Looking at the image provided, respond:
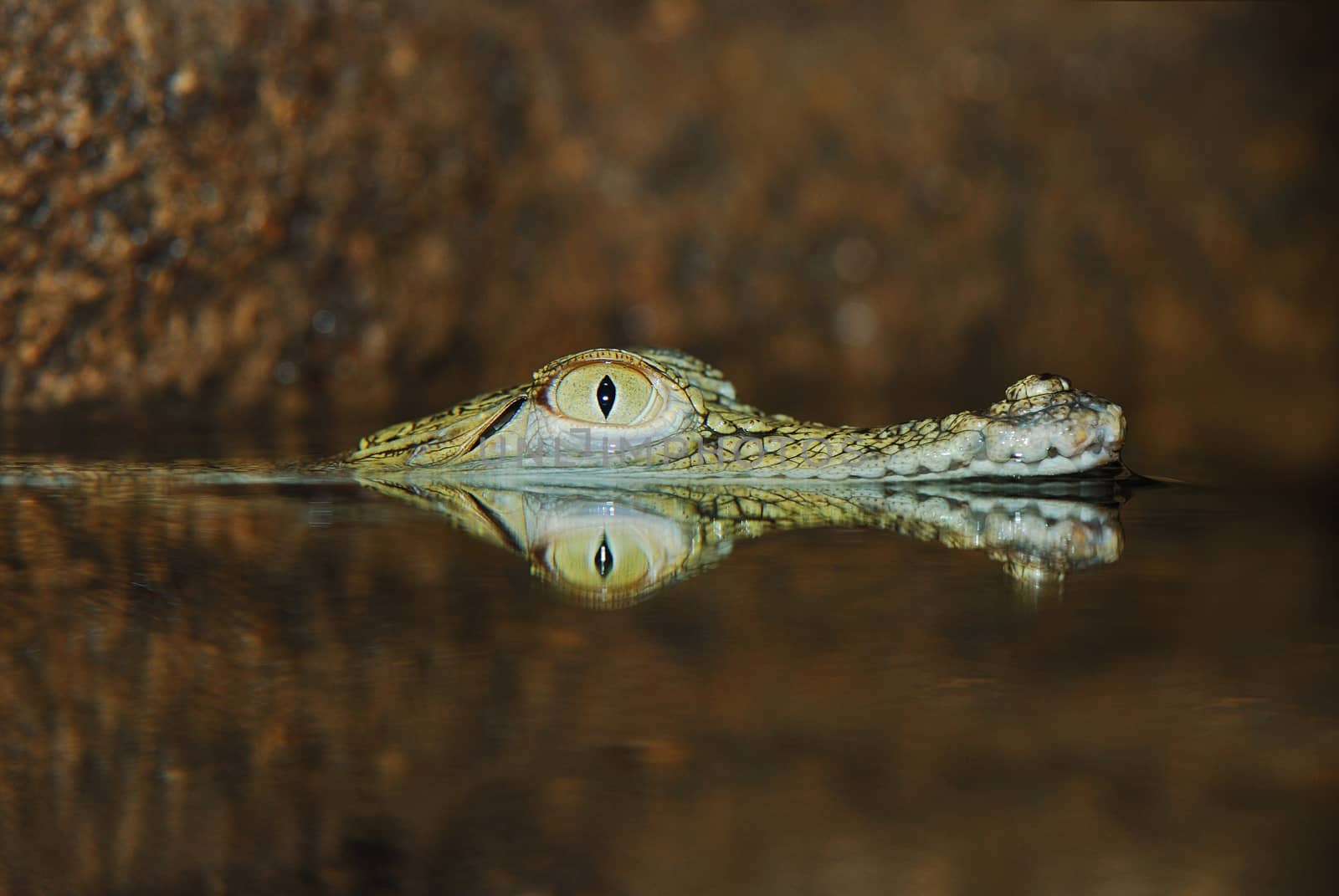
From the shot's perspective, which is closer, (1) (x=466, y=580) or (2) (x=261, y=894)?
(2) (x=261, y=894)

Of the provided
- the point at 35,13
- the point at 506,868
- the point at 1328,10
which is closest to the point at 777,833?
the point at 506,868

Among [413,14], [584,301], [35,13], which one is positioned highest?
[413,14]

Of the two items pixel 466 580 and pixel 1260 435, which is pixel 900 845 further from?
pixel 1260 435

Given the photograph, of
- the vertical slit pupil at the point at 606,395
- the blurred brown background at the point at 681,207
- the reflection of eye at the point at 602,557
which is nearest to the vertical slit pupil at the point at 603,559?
the reflection of eye at the point at 602,557

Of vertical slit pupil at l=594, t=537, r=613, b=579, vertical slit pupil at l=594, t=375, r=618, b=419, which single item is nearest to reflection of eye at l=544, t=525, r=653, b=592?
vertical slit pupil at l=594, t=537, r=613, b=579

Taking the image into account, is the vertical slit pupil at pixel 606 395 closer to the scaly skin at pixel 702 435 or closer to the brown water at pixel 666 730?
the scaly skin at pixel 702 435

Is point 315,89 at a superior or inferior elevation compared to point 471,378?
superior

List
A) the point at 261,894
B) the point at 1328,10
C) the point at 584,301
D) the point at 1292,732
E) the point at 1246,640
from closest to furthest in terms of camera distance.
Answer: the point at 261,894 < the point at 1292,732 < the point at 1246,640 < the point at 584,301 < the point at 1328,10

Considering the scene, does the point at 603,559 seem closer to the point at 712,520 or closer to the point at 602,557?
the point at 602,557
